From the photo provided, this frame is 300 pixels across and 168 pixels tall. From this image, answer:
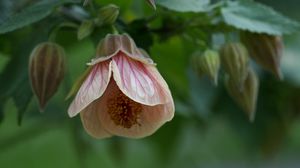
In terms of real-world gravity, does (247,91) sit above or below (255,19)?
below

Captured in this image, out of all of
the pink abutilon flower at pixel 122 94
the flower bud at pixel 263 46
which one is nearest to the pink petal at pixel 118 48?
the pink abutilon flower at pixel 122 94

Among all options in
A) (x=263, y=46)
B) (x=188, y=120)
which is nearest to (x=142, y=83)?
(x=263, y=46)

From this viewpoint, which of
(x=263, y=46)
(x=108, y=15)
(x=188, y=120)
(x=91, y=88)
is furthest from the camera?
(x=188, y=120)

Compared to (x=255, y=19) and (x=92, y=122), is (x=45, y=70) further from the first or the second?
(x=255, y=19)

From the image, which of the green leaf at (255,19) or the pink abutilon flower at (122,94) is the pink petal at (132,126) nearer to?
the pink abutilon flower at (122,94)

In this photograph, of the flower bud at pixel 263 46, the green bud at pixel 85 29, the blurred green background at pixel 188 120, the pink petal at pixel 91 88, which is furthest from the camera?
the blurred green background at pixel 188 120

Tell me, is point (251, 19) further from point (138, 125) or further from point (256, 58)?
point (138, 125)
